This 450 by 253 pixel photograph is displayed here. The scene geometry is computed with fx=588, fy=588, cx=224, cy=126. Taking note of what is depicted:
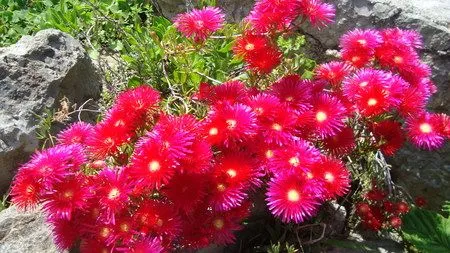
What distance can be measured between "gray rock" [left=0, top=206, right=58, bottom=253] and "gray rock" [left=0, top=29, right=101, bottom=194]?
0.41m

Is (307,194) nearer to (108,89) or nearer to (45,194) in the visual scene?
(45,194)

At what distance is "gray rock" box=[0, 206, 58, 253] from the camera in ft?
7.48

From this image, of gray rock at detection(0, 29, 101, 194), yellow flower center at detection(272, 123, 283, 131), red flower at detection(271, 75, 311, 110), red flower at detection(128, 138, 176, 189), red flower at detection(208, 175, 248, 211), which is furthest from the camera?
gray rock at detection(0, 29, 101, 194)

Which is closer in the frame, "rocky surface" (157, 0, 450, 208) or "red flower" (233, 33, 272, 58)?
"red flower" (233, 33, 272, 58)

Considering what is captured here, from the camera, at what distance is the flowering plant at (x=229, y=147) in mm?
1818

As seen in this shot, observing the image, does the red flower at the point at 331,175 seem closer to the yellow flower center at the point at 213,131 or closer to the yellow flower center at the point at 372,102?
the yellow flower center at the point at 372,102

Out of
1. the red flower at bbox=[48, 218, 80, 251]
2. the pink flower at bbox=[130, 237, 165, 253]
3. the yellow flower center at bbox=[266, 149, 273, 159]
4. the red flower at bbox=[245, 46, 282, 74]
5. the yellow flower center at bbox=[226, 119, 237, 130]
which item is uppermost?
the red flower at bbox=[245, 46, 282, 74]

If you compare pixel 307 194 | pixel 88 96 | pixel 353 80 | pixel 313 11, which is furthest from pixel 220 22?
pixel 88 96

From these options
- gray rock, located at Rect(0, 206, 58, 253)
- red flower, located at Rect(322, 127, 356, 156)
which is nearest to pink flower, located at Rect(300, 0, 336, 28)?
red flower, located at Rect(322, 127, 356, 156)

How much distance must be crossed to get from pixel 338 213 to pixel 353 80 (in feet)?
2.28

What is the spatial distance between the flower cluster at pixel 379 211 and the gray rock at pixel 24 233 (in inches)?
50.5

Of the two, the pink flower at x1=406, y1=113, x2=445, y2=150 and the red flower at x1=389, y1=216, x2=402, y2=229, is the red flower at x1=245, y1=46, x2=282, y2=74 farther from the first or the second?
the red flower at x1=389, y1=216, x2=402, y2=229

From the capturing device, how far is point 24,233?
232 centimetres

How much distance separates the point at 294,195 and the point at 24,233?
3.76 ft
